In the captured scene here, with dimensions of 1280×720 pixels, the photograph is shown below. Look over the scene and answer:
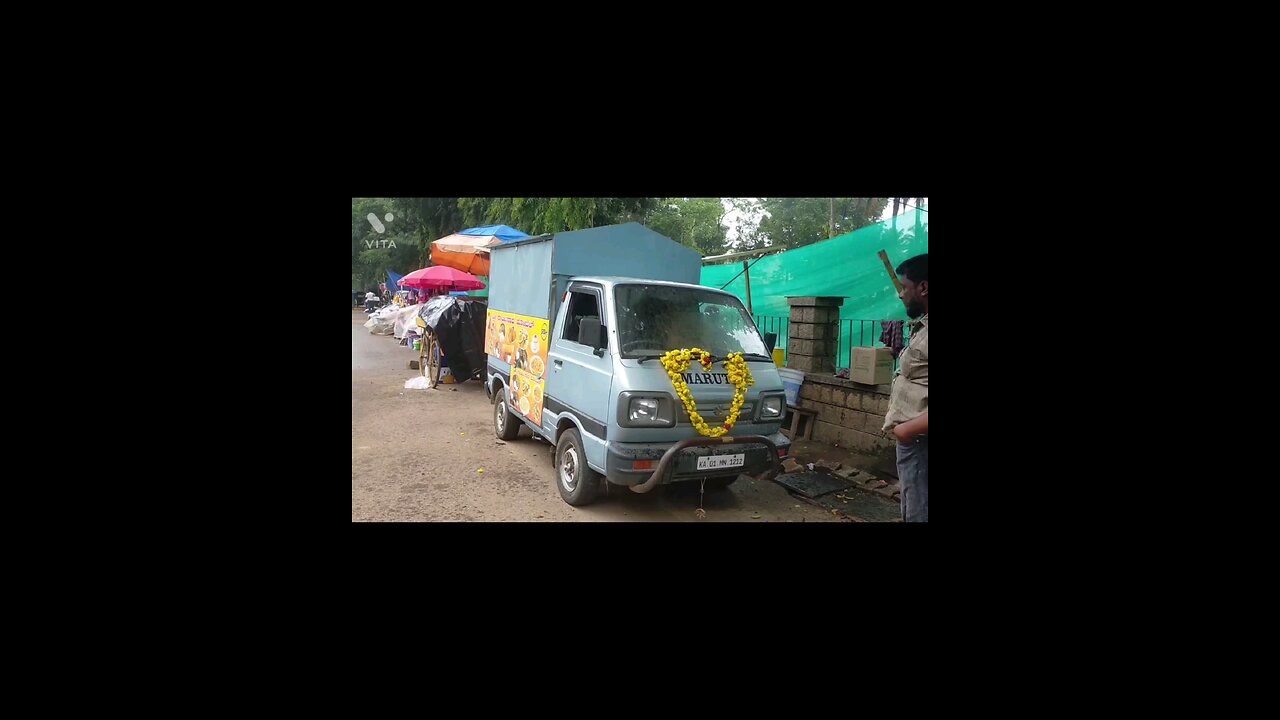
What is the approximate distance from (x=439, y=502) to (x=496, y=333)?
271 cm

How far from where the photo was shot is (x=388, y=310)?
21.0m

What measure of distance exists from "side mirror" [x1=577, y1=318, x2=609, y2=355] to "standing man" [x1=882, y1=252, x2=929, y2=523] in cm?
216

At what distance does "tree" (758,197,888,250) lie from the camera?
2461 centimetres

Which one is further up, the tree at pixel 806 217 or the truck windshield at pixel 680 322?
the tree at pixel 806 217

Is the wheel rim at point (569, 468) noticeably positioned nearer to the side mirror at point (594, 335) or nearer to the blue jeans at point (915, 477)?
the side mirror at point (594, 335)

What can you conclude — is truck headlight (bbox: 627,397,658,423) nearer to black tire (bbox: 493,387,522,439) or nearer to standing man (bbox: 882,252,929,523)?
standing man (bbox: 882,252,929,523)

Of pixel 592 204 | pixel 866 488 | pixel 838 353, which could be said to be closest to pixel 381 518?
pixel 866 488

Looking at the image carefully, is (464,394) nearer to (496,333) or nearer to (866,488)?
(496,333)

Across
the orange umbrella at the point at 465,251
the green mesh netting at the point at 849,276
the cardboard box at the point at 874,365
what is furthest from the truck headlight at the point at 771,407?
the orange umbrella at the point at 465,251

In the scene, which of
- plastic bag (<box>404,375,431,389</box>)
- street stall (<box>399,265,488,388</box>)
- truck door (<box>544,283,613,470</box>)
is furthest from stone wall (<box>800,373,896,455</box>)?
plastic bag (<box>404,375,431,389</box>)

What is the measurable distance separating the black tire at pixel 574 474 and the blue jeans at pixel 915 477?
2334 millimetres

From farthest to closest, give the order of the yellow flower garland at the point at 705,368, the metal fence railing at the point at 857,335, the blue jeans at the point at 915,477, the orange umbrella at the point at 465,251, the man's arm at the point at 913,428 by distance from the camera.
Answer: the orange umbrella at the point at 465,251, the metal fence railing at the point at 857,335, the yellow flower garland at the point at 705,368, the blue jeans at the point at 915,477, the man's arm at the point at 913,428

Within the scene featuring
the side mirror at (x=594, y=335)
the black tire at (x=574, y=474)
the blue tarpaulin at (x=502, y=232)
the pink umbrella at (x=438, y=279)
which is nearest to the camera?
the side mirror at (x=594, y=335)

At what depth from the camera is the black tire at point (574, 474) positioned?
4691 mm
